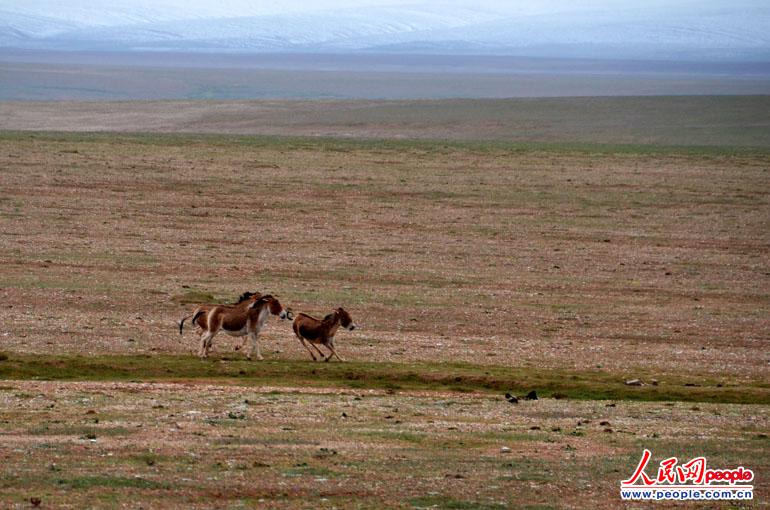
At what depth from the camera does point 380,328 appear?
1948 centimetres

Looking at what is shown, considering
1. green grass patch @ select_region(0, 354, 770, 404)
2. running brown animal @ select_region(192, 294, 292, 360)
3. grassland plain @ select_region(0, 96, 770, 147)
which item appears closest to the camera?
green grass patch @ select_region(0, 354, 770, 404)

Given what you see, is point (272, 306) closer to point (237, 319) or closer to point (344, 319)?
point (237, 319)

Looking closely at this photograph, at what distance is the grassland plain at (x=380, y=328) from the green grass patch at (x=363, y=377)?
5cm

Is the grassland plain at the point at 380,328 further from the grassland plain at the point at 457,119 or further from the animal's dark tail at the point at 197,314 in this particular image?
the grassland plain at the point at 457,119

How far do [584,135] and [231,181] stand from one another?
2809 centimetres

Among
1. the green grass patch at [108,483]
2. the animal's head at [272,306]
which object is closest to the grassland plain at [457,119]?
the animal's head at [272,306]

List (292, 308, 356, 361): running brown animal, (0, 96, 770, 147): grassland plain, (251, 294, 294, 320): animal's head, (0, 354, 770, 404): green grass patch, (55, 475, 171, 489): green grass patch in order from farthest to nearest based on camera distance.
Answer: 1. (0, 96, 770, 147): grassland plain
2. (292, 308, 356, 361): running brown animal
3. (251, 294, 294, 320): animal's head
4. (0, 354, 770, 404): green grass patch
5. (55, 475, 171, 489): green grass patch

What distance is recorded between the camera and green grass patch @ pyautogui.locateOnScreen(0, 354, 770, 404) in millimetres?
15148

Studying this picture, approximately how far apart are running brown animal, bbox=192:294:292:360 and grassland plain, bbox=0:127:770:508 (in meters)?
0.37

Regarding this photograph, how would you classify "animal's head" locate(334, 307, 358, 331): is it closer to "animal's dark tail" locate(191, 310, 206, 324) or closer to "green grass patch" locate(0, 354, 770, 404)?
"green grass patch" locate(0, 354, 770, 404)

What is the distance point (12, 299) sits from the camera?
20.5 meters

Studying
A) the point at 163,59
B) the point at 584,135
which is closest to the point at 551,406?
the point at 584,135

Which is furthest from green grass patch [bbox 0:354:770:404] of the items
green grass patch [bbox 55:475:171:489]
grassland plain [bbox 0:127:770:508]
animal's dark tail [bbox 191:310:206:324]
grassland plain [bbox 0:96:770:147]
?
grassland plain [bbox 0:96:770:147]

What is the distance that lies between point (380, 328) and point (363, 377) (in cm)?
397
